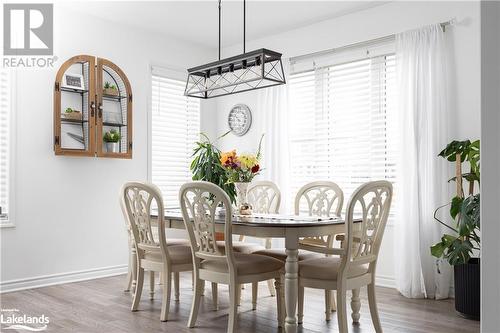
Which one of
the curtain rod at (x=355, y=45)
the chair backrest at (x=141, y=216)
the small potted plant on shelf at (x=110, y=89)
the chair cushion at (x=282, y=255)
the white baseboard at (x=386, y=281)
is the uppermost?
the curtain rod at (x=355, y=45)

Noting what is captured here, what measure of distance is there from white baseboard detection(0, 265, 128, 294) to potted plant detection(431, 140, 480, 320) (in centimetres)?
336

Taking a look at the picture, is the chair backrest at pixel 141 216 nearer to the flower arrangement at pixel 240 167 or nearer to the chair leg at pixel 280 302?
the flower arrangement at pixel 240 167

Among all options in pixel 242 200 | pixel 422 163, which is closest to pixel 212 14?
pixel 242 200

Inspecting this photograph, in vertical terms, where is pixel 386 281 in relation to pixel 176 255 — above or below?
below

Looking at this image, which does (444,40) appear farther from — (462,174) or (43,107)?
(43,107)

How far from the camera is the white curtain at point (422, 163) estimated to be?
4.22 metres

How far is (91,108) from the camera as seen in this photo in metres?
4.88

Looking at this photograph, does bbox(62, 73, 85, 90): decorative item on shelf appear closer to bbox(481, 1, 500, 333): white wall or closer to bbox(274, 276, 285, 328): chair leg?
bbox(274, 276, 285, 328): chair leg

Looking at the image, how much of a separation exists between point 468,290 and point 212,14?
3.67 metres

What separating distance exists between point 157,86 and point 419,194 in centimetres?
332

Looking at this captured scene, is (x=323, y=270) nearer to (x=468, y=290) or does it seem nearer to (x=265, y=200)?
(x=468, y=290)

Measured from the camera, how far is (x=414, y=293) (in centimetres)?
418

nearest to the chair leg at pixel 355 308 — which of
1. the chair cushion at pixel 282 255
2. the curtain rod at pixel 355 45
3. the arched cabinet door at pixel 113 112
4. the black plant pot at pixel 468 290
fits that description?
the chair cushion at pixel 282 255

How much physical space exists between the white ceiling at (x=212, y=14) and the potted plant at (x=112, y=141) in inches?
50.9
